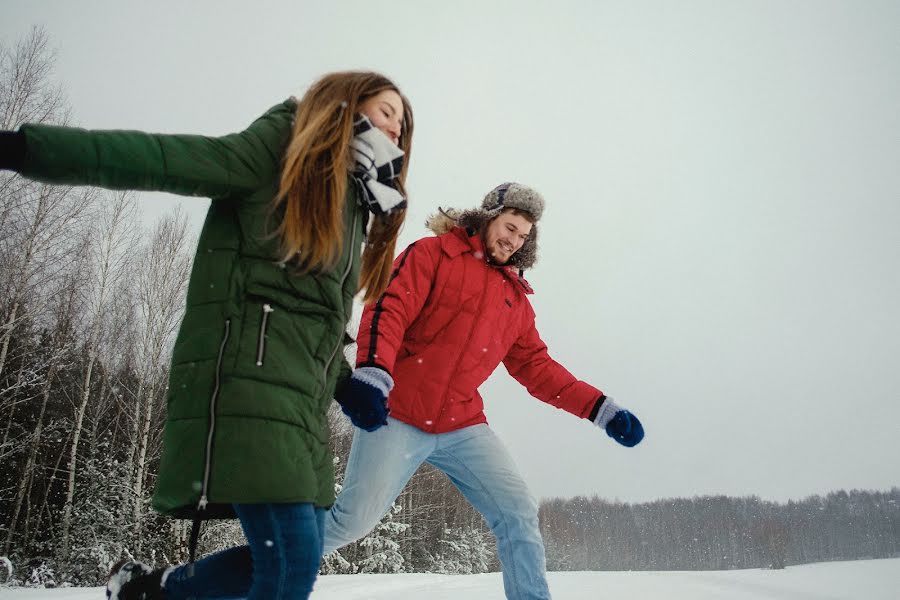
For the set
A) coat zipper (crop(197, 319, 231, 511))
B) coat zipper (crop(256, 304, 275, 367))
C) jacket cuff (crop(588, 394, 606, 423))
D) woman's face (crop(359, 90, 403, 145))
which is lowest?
coat zipper (crop(197, 319, 231, 511))

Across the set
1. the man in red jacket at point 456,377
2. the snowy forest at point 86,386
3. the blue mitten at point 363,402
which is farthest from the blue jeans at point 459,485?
the snowy forest at point 86,386

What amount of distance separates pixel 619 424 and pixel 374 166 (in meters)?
2.03

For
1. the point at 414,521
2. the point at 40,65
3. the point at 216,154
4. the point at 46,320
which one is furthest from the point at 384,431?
the point at 414,521

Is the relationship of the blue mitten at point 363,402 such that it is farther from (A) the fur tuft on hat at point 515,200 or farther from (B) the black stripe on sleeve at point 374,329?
(A) the fur tuft on hat at point 515,200

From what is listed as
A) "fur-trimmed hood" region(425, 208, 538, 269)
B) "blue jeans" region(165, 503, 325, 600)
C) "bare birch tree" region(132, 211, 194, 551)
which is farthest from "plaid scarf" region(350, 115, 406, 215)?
"bare birch tree" region(132, 211, 194, 551)

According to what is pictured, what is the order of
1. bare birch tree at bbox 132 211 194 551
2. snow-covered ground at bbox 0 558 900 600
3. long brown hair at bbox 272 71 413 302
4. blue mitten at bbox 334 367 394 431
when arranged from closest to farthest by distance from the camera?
long brown hair at bbox 272 71 413 302
blue mitten at bbox 334 367 394 431
snow-covered ground at bbox 0 558 900 600
bare birch tree at bbox 132 211 194 551

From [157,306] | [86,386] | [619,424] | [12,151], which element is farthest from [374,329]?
[86,386]

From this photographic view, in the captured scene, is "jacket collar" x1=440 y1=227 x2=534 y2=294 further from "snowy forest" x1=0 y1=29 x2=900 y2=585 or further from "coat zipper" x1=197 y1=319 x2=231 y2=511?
"snowy forest" x1=0 y1=29 x2=900 y2=585

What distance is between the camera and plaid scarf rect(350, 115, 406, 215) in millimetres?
1528

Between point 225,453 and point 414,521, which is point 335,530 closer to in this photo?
point 225,453

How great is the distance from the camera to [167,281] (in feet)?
44.0

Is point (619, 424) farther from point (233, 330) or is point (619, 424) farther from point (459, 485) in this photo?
point (233, 330)

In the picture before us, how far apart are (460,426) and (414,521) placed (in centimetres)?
2436

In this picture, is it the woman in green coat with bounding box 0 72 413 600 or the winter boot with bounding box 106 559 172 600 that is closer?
the woman in green coat with bounding box 0 72 413 600
